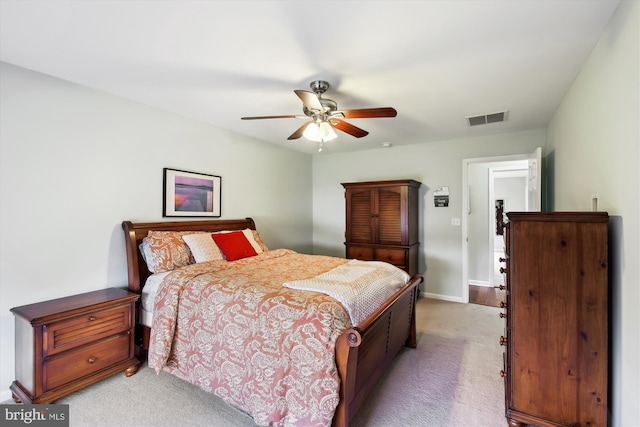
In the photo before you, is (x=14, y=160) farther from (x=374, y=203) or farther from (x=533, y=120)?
(x=533, y=120)

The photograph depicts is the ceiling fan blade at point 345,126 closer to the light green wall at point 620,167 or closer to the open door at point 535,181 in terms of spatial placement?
the light green wall at point 620,167

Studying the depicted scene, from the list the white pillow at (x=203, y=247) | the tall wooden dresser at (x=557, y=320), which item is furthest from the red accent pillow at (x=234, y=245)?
the tall wooden dresser at (x=557, y=320)

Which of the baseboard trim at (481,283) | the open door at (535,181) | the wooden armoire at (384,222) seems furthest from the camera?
the baseboard trim at (481,283)

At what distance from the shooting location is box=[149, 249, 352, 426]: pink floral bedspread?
164 centimetres

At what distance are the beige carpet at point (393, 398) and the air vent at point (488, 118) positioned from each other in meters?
2.48

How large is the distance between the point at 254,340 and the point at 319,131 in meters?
1.76

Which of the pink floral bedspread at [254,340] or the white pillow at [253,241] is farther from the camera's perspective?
the white pillow at [253,241]

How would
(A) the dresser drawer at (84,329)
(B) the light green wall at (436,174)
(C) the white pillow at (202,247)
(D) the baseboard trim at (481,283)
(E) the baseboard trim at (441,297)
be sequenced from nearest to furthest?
(A) the dresser drawer at (84,329) < (C) the white pillow at (202,247) < (B) the light green wall at (436,174) < (E) the baseboard trim at (441,297) < (D) the baseboard trim at (481,283)

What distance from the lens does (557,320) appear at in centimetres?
171

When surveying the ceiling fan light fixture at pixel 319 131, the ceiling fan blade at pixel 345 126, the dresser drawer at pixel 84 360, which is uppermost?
the ceiling fan blade at pixel 345 126

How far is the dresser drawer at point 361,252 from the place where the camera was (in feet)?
14.8

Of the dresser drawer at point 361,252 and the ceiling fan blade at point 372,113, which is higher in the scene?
the ceiling fan blade at point 372,113

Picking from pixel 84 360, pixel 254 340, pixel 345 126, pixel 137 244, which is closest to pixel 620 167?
pixel 345 126

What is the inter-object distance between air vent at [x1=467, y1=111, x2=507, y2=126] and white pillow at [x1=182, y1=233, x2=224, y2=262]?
126 inches
